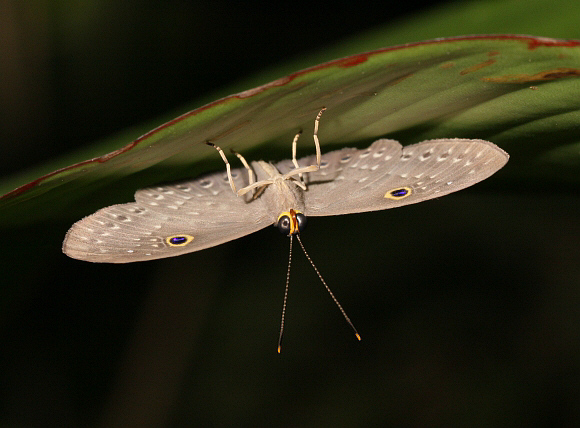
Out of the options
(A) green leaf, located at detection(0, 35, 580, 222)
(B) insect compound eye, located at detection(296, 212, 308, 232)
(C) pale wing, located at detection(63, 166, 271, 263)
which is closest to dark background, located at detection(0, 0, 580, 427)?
(C) pale wing, located at detection(63, 166, 271, 263)

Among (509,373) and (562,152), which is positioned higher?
(562,152)

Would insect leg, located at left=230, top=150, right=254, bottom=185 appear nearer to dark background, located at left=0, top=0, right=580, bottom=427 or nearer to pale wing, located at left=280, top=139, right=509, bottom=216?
pale wing, located at left=280, top=139, right=509, bottom=216

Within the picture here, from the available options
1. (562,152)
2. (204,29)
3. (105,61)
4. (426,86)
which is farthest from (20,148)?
(562,152)

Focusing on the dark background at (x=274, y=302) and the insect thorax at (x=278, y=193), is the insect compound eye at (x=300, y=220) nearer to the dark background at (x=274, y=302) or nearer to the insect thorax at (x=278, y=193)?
the insect thorax at (x=278, y=193)

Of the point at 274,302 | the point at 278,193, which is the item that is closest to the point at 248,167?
the point at 278,193

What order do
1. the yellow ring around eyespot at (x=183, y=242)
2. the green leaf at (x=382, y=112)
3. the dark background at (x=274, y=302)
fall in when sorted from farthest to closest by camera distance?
the dark background at (x=274, y=302), the yellow ring around eyespot at (x=183, y=242), the green leaf at (x=382, y=112)

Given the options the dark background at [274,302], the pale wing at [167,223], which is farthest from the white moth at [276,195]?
the dark background at [274,302]

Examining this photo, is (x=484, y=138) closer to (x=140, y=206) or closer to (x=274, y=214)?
(x=274, y=214)

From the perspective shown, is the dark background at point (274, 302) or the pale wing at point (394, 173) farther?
the dark background at point (274, 302)
